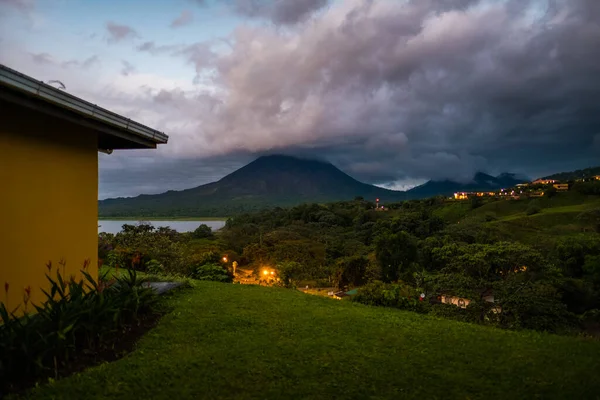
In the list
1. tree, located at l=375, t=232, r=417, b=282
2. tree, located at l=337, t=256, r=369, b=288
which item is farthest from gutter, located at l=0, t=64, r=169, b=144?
tree, located at l=375, t=232, r=417, b=282

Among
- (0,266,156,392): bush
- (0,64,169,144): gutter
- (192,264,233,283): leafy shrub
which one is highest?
(0,64,169,144): gutter

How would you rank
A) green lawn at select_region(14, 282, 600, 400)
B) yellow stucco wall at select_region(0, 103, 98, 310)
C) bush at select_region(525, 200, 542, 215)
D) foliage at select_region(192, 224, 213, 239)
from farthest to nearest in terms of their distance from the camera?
bush at select_region(525, 200, 542, 215), foliage at select_region(192, 224, 213, 239), yellow stucco wall at select_region(0, 103, 98, 310), green lawn at select_region(14, 282, 600, 400)

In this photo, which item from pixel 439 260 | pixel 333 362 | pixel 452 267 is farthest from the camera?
pixel 439 260

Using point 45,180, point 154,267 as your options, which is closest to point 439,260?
point 154,267

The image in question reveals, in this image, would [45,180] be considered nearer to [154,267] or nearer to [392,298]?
[392,298]

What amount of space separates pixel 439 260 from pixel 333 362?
55.8 feet

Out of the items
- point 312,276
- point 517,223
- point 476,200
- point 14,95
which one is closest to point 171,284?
point 14,95

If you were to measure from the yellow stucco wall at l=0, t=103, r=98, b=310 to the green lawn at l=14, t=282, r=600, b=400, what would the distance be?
1662 millimetres

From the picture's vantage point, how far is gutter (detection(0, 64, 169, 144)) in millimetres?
3703

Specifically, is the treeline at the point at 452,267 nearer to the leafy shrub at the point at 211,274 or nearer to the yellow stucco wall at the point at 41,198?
the leafy shrub at the point at 211,274

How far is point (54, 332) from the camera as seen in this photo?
3955 millimetres

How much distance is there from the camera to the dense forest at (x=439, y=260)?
8570 millimetres

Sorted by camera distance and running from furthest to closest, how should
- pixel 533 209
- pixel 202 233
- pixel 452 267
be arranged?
pixel 533 209, pixel 202 233, pixel 452 267

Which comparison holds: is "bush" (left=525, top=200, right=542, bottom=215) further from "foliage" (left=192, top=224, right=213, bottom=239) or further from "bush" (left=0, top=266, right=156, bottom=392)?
"bush" (left=0, top=266, right=156, bottom=392)
